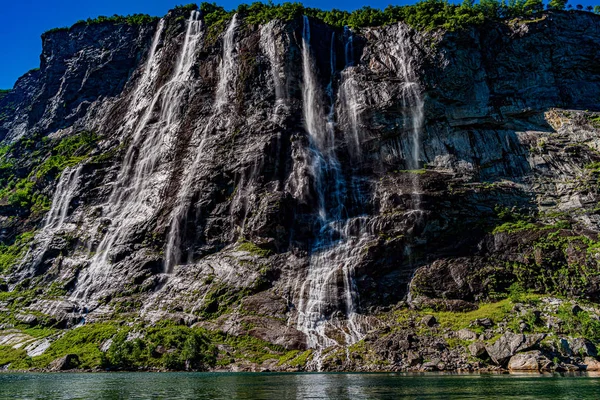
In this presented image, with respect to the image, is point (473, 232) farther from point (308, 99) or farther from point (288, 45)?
point (288, 45)

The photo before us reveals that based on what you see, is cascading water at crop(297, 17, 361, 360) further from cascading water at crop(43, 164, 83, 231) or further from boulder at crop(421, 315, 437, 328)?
cascading water at crop(43, 164, 83, 231)

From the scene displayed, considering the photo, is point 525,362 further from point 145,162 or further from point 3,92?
point 3,92

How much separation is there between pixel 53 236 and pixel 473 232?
5811 centimetres

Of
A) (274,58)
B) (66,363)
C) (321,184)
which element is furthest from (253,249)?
(274,58)

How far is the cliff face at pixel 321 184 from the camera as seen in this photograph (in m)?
55.0

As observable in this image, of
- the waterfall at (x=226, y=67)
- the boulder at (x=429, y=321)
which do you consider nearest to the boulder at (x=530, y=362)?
the boulder at (x=429, y=321)

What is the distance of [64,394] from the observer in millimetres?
25719

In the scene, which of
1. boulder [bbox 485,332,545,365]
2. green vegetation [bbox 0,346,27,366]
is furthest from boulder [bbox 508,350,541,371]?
green vegetation [bbox 0,346,27,366]

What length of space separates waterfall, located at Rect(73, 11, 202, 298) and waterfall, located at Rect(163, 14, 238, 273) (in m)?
4.30

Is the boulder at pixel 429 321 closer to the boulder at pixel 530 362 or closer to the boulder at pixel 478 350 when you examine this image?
the boulder at pixel 478 350

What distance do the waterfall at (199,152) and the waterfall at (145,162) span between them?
430 cm

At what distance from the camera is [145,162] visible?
75.5 metres

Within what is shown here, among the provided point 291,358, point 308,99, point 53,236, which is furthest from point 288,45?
point 291,358

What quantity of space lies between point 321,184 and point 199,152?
19.6m
